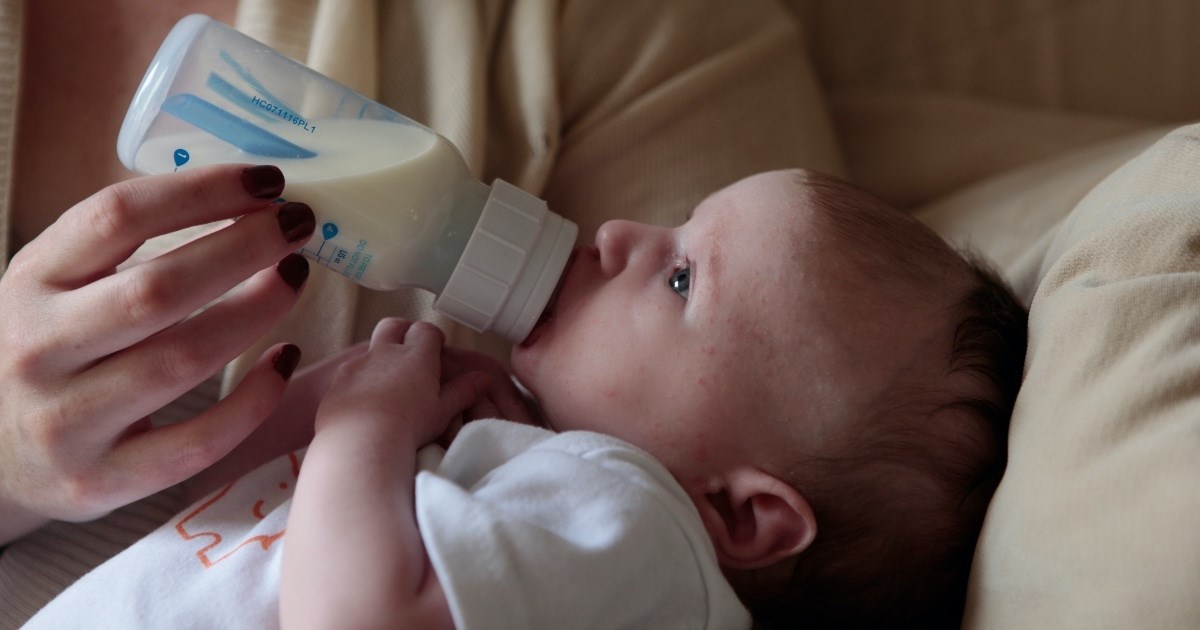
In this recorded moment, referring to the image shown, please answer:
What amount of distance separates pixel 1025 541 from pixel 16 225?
1049 millimetres

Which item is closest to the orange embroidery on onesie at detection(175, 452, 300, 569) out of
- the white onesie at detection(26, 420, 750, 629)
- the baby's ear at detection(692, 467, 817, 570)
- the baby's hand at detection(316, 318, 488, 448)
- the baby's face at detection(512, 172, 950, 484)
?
the white onesie at detection(26, 420, 750, 629)

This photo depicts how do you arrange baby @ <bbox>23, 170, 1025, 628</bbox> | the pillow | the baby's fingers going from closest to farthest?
the pillow
baby @ <bbox>23, 170, 1025, 628</bbox>
the baby's fingers

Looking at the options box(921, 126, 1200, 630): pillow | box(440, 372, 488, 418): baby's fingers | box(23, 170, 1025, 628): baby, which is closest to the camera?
box(921, 126, 1200, 630): pillow

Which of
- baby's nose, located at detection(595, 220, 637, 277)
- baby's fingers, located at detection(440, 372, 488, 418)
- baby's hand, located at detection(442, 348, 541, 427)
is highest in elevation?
baby's nose, located at detection(595, 220, 637, 277)

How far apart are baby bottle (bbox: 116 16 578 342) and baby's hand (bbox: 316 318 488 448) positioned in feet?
0.20

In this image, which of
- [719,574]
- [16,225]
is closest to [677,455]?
[719,574]

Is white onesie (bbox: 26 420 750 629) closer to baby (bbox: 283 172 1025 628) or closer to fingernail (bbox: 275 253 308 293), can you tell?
baby (bbox: 283 172 1025 628)

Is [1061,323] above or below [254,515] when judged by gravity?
above

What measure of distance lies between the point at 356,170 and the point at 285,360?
176 millimetres

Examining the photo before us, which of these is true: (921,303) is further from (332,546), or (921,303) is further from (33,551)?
(33,551)

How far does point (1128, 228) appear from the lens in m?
0.84

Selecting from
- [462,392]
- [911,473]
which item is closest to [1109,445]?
[911,473]

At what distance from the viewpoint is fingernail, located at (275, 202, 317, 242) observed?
0.77m

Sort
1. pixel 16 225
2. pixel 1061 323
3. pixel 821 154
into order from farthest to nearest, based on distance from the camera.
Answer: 1. pixel 821 154
2. pixel 16 225
3. pixel 1061 323
